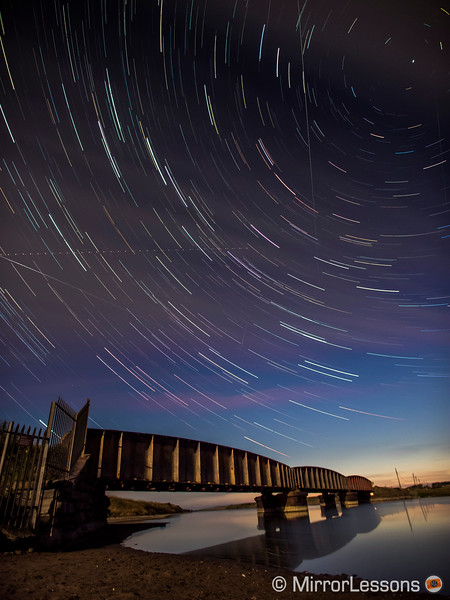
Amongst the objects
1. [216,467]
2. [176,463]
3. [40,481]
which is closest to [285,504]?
[216,467]

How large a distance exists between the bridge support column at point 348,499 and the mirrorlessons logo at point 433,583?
5536 cm

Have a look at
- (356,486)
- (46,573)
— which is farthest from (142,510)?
(46,573)

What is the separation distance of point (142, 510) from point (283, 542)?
50890 mm

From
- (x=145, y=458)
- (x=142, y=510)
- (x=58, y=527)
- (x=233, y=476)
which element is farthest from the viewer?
(x=142, y=510)

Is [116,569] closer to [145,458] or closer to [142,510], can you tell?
[145,458]

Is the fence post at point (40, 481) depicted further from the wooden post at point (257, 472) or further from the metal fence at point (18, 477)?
the wooden post at point (257, 472)

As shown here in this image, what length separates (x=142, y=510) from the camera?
5525cm

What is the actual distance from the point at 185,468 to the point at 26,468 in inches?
633

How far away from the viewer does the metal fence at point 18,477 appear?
8.06 metres

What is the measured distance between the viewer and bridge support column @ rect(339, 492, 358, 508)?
5551cm

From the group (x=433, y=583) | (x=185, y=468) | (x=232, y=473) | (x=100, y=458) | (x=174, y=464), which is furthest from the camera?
(x=232, y=473)

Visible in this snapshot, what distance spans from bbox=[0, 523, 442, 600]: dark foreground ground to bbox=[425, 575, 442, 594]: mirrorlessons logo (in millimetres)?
1755

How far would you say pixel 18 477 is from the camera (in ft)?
28.1

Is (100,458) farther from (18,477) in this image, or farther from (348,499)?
(348,499)
